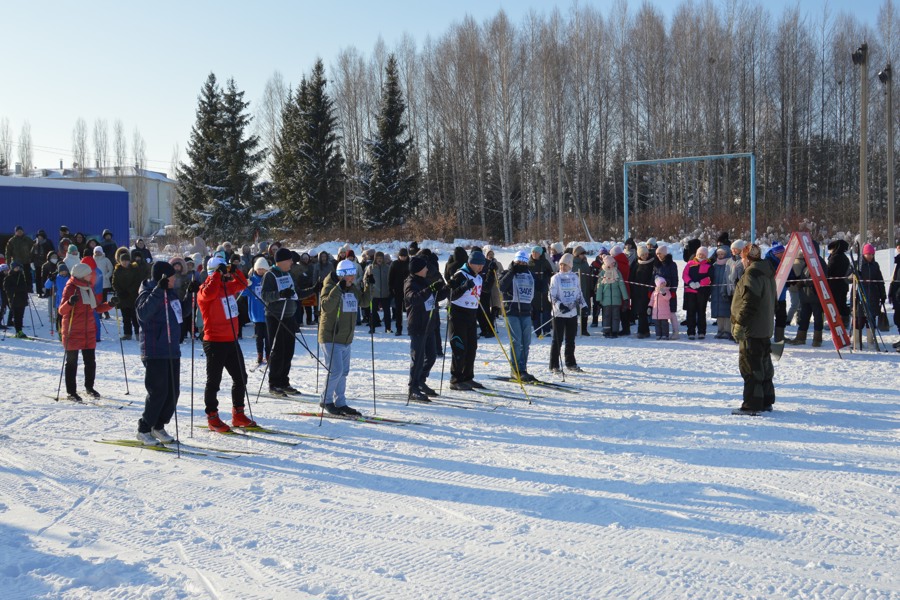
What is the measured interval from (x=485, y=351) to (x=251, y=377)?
4.40 m

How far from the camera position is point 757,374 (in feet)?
27.9

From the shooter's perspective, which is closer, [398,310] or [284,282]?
[284,282]

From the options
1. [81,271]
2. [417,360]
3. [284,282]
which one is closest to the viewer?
[81,271]

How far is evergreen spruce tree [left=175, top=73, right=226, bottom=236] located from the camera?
4078 cm

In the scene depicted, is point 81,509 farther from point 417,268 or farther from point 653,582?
point 417,268

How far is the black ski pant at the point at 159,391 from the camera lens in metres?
7.13

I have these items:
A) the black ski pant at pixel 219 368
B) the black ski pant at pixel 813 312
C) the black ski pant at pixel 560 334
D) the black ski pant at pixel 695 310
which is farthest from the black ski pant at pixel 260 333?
the black ski pant at pixel 813 312

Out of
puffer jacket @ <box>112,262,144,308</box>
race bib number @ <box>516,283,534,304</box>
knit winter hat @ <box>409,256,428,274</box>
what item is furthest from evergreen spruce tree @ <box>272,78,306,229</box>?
knit winter hat @ <box>409,256,428,274</box>

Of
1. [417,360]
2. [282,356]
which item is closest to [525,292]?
[417,360]

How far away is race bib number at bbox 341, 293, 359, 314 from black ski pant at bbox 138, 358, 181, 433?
1.86 meters

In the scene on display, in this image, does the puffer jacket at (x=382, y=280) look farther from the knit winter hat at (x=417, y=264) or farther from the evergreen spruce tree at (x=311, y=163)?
the evergreen spruce tree at (x=311, y=163)

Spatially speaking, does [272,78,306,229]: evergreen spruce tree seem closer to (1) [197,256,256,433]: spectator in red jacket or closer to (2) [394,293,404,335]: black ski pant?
(2) [394,293,404,335]: black ski pant

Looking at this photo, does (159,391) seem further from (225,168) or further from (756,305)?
(225,168)

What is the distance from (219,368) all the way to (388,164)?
36.5 metres
